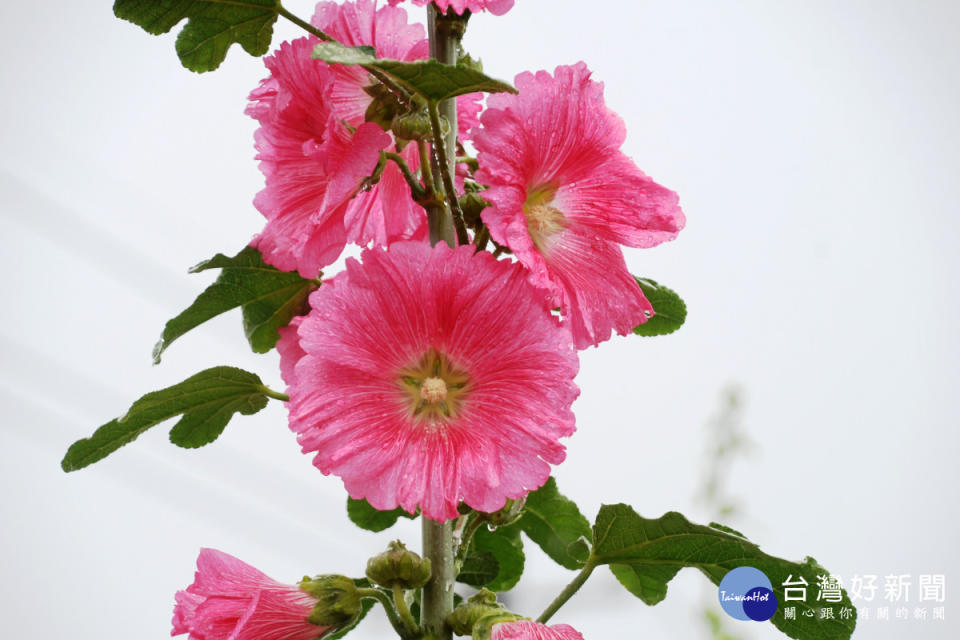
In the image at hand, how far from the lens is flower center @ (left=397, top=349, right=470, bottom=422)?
21.7 inches

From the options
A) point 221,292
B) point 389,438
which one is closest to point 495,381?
point 389,438

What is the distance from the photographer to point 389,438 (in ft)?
1.74

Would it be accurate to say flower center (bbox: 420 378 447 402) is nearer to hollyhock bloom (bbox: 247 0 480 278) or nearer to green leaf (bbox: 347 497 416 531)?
hollyhock bloom (bbox: 247 0 480 278)

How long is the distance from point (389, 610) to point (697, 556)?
23 centimetres

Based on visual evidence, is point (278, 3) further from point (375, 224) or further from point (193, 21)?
point (375, 224)

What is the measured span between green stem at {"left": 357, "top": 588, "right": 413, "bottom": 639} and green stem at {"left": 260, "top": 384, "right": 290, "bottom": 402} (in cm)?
18

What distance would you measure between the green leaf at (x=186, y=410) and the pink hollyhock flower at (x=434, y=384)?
0.23 m

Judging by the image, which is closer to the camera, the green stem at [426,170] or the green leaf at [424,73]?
the green leaf at [424,73]

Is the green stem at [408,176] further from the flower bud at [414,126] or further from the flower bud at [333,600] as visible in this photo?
the flower bud at [333,600]

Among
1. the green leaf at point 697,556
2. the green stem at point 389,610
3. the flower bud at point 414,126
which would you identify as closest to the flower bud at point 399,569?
the green stem at point 389,610

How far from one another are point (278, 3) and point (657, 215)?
0.34 meters

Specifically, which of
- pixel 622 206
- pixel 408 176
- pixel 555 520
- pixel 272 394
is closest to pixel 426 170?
pixel 408 176

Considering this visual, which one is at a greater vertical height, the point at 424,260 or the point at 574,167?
the point at 574,167

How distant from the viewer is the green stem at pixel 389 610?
0.60 metres
